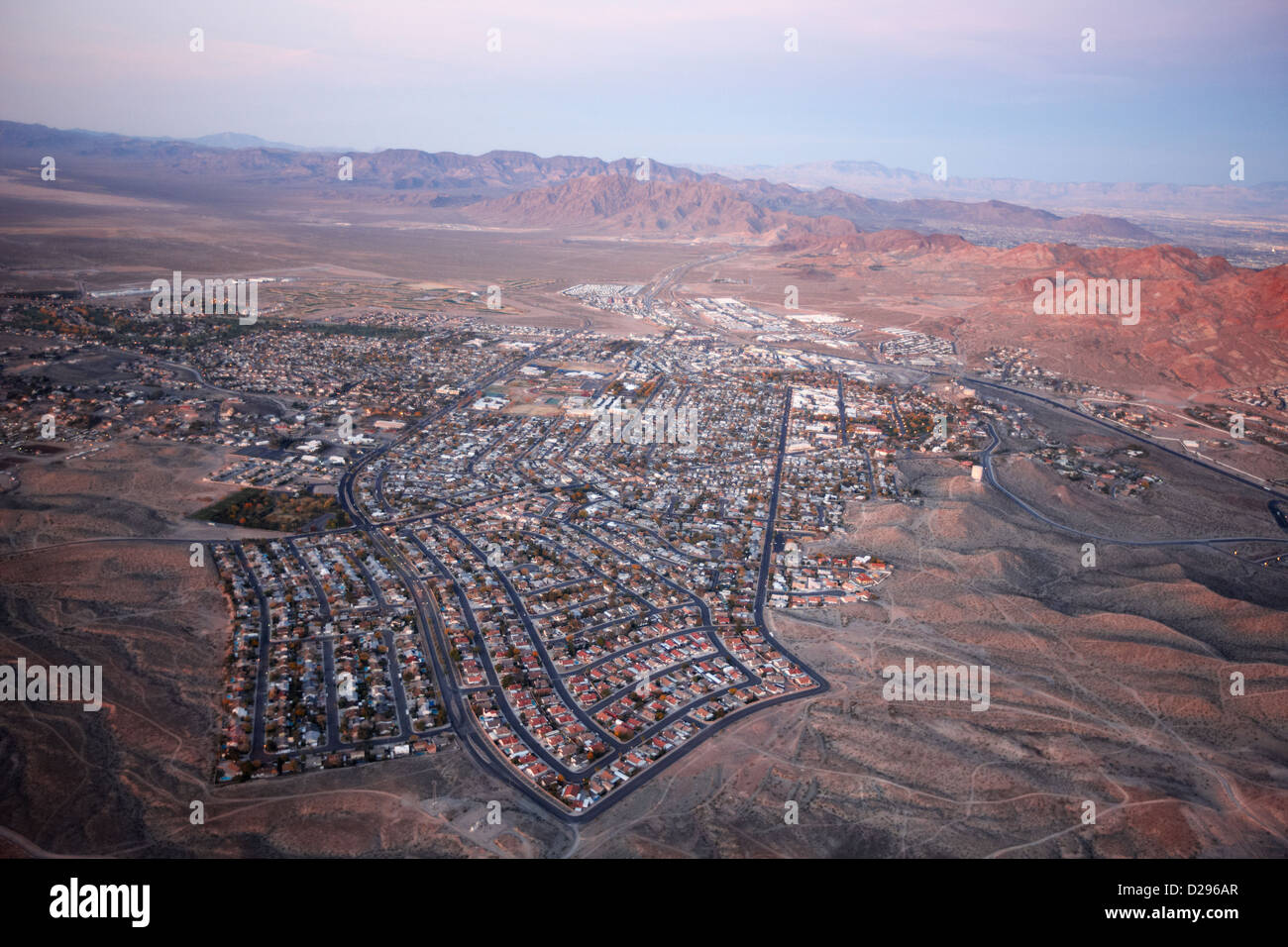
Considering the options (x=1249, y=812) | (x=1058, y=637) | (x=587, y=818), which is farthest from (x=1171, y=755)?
(x=587, y=818)

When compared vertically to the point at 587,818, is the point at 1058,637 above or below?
above

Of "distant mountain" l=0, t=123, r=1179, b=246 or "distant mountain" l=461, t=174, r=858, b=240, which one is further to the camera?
"distant mountain" l=0, t=123, r=1179, b=246

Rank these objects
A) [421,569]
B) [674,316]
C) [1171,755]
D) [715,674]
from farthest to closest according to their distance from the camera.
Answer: [674,316] < [421,569] < [715,674] < [1171,755]

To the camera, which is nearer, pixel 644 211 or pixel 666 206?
pixel 644 211

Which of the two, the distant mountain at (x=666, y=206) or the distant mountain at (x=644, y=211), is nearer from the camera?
the distant mountain at (x=644, y=211)

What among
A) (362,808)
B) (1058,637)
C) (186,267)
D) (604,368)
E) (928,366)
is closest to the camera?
(362,808)

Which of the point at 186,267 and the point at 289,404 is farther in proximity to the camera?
the point at 186,267

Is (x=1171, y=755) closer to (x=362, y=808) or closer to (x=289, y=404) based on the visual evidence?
(x=362, y=808)

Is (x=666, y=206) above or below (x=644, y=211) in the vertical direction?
above

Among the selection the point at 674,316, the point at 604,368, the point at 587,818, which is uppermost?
the point at 674,316
